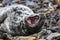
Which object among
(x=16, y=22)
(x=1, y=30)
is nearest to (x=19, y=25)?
(x=16, y=22)

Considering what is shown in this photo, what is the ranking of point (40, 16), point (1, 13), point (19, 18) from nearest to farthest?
point (40, 16) → point (19, 18) → point (1, 13)

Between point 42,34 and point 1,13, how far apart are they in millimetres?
768

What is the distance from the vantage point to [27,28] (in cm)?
407

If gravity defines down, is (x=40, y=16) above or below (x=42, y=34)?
above

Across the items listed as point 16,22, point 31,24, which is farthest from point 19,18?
point 31,24

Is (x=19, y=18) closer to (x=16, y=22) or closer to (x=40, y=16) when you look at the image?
(x=16, y=22)

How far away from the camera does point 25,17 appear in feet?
13.4

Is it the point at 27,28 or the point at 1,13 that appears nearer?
the point at 27,28

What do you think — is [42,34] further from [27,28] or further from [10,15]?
[10,15]

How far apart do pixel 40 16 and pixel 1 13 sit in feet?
2.71

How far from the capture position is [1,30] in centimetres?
439

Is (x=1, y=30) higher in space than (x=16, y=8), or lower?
lower

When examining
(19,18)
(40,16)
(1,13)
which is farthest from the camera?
(1,13)

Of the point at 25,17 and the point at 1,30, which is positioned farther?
the point at 1,30
